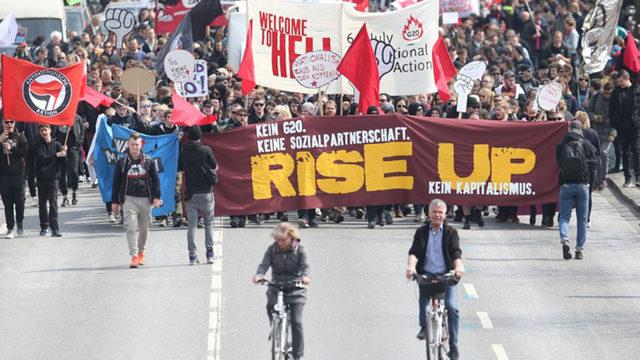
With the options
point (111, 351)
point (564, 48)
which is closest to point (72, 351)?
point (111, 351)

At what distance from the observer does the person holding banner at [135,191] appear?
971 inches

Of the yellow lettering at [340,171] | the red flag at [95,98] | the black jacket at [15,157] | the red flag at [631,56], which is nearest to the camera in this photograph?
the black jacket at [15,157]

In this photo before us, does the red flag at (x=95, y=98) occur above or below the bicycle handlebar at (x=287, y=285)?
above

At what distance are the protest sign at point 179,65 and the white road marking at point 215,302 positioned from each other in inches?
160

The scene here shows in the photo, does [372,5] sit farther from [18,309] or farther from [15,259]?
[18,309]

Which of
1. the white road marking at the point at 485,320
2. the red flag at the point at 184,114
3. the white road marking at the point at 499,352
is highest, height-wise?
the red flag at the point at 184,114

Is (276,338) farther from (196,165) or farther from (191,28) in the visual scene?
(191,28)

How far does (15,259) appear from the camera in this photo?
84.1 ft

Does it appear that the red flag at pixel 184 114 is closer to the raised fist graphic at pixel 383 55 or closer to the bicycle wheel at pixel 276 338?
the raised fist graphic at pixel 383 55

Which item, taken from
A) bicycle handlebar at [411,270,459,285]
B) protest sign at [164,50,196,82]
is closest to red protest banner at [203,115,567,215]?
protest sign at [164,50,196,82]

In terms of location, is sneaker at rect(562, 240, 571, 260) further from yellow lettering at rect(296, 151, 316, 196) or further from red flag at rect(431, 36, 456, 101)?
red flag at rect(431, 36, 456, 101)

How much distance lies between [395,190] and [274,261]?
9.24 metres

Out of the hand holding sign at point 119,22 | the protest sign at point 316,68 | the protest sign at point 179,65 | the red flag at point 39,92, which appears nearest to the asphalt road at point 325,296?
the red flag at point 39,92

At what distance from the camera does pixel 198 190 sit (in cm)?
2502
